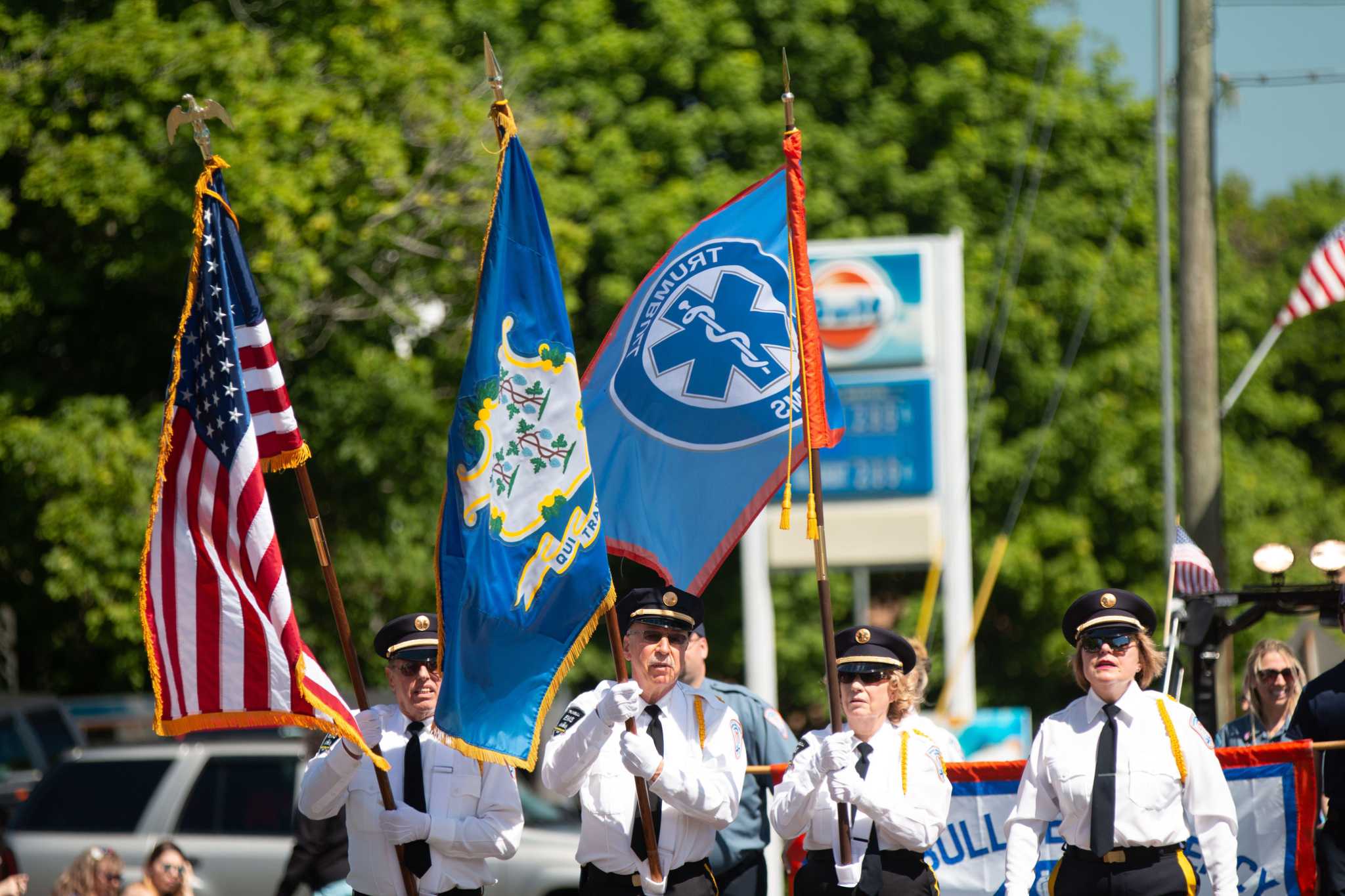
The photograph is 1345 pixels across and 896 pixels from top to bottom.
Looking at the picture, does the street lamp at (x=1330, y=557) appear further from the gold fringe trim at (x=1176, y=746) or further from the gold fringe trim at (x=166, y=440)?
the gold fringe trim at (x=166, y=440)

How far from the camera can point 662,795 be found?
6672mm

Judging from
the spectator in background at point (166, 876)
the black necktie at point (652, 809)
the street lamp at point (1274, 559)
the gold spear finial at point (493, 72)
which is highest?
the gold spear finial at point (493, 72)

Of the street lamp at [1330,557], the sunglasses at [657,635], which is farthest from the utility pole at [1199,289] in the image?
the sunglasses at [657,635]

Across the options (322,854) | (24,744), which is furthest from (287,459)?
(24,744)

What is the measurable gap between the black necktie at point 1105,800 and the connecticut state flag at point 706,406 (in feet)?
5.63

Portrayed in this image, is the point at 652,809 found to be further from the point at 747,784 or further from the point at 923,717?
the point at 923,717

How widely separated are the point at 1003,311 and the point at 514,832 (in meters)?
18.6

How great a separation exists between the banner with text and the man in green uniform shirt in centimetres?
75

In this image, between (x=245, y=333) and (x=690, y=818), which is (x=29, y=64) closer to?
(x=245, y=333)

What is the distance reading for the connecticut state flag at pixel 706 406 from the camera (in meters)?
7.74

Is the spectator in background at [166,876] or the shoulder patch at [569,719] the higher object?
the shoulder patch at [569,719]

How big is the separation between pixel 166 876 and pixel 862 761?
4.83m

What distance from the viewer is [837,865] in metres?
6.83

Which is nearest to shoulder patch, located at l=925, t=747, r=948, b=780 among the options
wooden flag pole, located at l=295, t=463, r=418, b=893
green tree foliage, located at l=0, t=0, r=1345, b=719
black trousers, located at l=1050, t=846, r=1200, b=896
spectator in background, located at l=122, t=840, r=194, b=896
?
black trousers, located at l=1050, t=846, r=1200, b=896
